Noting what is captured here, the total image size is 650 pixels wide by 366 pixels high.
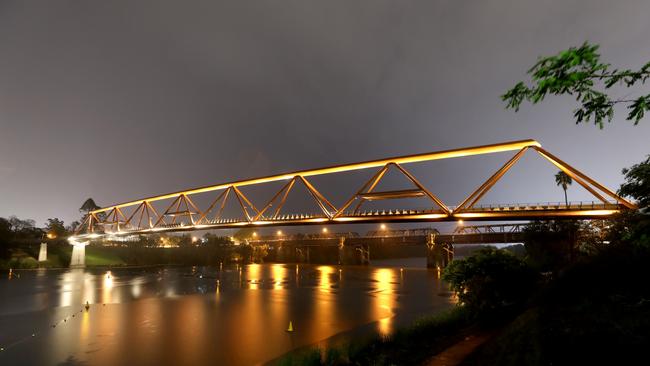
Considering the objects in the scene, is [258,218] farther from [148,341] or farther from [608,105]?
[608,105]

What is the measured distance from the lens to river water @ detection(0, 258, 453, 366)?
21781mm

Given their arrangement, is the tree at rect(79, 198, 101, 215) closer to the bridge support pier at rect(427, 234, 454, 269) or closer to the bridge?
the bridge

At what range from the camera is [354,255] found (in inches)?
5723

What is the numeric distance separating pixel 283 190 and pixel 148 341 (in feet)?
165

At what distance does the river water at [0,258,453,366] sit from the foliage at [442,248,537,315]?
9.08 meters

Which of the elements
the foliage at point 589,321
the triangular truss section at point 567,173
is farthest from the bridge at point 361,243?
the foliage at point 589,321

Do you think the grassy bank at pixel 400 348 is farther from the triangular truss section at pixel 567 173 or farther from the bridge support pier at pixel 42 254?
the bridge support pier at pixel 42 254

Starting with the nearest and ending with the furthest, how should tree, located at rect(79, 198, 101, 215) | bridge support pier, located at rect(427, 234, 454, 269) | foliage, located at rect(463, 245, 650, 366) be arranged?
foliage, located at rect(463, 245, 650, 366)
bridge support pier, located at rect(427, 234, 454, 269)
tree, located at rect(79, 198, 101, 215)

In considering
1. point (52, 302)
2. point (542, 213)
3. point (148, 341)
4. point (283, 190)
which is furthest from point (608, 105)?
point (283, 190)

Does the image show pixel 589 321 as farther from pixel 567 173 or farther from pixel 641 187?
pixel 567 173

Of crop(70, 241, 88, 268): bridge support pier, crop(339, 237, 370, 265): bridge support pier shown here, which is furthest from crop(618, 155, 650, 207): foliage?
crop(70, 241, 88, 268): bridge support pier

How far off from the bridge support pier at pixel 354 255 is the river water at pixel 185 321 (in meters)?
83.2

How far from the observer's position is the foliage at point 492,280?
60.2 feet

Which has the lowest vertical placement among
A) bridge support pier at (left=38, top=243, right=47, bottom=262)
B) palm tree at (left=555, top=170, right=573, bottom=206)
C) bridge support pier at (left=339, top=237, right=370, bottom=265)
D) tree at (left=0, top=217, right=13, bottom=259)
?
bridge support pier at (left=339, top=237, right=370, bottom=265)
